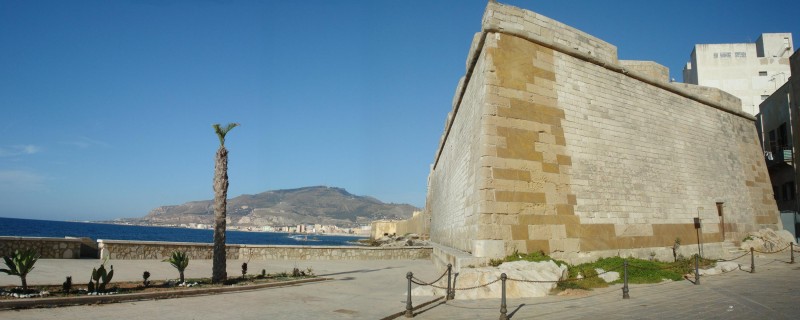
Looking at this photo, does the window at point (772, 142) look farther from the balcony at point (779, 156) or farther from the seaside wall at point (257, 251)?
the seaside wall at point (257, 251)

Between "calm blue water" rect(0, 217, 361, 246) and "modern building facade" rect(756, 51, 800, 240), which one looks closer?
"modern building facade" rect(756, 51, 800, 240)

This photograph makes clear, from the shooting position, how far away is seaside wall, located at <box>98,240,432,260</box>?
15.8 m

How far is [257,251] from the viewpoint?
19.5 metres

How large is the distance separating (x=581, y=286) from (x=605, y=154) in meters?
5.02

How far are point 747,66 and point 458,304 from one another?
37587 millimetres

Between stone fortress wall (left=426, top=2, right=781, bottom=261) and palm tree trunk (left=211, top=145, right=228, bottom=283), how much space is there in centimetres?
607

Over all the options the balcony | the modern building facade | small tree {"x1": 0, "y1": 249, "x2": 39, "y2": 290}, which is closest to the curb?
small tree {"x1": 0, "y1": 249, "x2": 39, "y2": 290}

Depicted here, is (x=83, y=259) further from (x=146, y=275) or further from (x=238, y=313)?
(x=238, y=313)

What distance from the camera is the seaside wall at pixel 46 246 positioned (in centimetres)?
1409

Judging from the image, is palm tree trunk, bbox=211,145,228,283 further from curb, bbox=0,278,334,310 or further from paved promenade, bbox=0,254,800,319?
paved promenade, bbox=0,254,800,319

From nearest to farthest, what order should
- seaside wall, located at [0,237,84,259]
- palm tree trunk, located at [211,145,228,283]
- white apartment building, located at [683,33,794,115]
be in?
1. palm tree trunk, located at [211,145,228,283]
2. seaside wall, located at [0,237,84,259]
3. white apartment building, located at [683,33,794,115]

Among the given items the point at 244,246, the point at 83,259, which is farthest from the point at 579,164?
the point at 83,259

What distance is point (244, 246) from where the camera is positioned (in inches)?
758

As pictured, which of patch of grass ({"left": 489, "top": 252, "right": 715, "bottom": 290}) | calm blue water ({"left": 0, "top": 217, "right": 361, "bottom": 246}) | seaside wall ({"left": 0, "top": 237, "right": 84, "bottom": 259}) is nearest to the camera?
patch of grass ({"left": 489, "top": 252, "right": 715, "bottom": 290})
